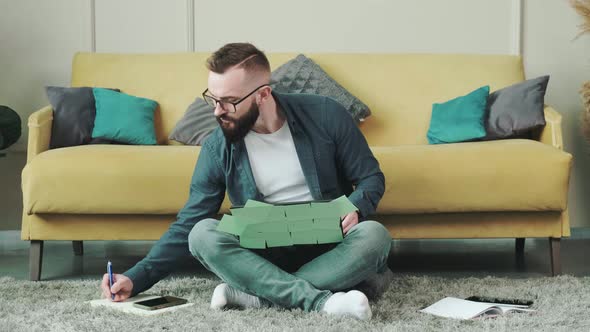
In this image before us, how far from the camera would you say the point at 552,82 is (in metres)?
4.32

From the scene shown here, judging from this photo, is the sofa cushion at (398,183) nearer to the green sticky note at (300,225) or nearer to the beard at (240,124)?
the beard at (240,124)

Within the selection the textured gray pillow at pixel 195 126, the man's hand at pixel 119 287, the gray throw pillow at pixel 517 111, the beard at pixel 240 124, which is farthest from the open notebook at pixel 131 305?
the gray throw pillow at pixel 517 111

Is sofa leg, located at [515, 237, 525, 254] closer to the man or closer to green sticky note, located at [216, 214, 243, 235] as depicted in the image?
the man

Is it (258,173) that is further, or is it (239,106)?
(258,173)

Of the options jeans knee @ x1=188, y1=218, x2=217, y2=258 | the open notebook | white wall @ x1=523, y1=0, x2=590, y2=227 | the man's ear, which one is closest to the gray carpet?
the open notebook

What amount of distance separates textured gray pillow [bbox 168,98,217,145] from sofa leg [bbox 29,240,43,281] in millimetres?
850

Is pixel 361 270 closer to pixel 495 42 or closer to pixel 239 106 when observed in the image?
pixel 239 106

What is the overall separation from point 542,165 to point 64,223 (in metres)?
1.84

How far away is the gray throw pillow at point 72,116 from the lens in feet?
11.4

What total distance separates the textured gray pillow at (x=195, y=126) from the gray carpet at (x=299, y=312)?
95cm

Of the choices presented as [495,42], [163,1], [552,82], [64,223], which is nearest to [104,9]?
[163,1]

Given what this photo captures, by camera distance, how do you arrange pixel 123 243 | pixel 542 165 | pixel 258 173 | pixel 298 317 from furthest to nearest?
pixel 123 243 < pixel 542 165 < pixel 258 173 < pixel 298 317

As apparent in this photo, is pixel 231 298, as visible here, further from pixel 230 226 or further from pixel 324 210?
pixel 324 210

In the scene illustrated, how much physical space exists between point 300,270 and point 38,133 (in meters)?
1.51
